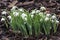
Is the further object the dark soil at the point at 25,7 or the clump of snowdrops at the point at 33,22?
the dark soil at the point at 25,7

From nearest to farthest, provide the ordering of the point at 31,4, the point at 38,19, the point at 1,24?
1. the point at 38,19
2. the point at 1,24
3. the point at 31,4

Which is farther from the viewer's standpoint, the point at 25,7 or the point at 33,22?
the point at 25,7

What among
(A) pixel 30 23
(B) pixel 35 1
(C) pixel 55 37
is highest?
(B) pixel 35 1

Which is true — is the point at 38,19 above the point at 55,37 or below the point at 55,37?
above

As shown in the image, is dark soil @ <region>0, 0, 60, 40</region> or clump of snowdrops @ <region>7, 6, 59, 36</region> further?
dark soil @ <region>0, 0, 60, 40</region>

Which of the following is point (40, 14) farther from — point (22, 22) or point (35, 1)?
point (35, 1)

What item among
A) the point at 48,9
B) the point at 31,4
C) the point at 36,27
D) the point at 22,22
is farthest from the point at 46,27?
the point at 31,4

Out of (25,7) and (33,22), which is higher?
(25,7)

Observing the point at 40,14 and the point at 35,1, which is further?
the point at 35,1
